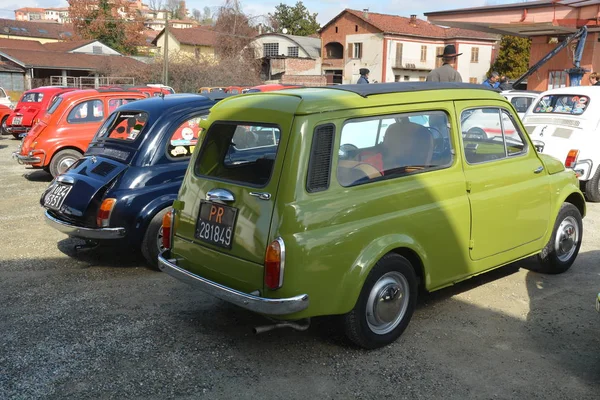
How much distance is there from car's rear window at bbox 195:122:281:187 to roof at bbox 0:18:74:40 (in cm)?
8112

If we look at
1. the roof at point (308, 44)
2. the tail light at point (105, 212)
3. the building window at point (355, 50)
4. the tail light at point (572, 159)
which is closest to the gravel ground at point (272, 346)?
the tail light at point (105, 212)

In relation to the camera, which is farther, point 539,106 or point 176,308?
point 539,106

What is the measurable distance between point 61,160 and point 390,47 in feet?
157

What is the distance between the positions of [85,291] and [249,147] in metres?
2.32

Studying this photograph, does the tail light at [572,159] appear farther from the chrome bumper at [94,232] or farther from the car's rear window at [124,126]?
the chrome bumper at [94,232]

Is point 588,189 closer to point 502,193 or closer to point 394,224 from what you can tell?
point 502,193

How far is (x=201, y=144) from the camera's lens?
480 centimetres

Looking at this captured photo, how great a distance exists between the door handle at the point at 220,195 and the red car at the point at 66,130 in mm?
7985

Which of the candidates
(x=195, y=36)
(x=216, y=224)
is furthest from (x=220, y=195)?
(x=195, y=36)

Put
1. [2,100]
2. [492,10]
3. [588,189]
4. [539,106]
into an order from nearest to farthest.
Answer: [588,189] → [539,106] → [2,100] → [492,10]

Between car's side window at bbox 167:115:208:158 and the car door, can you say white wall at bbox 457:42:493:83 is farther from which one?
the car door

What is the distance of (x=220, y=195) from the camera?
168 inches

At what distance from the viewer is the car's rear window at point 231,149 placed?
14.8ft

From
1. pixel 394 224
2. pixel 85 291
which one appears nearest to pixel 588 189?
pixel 394 224
